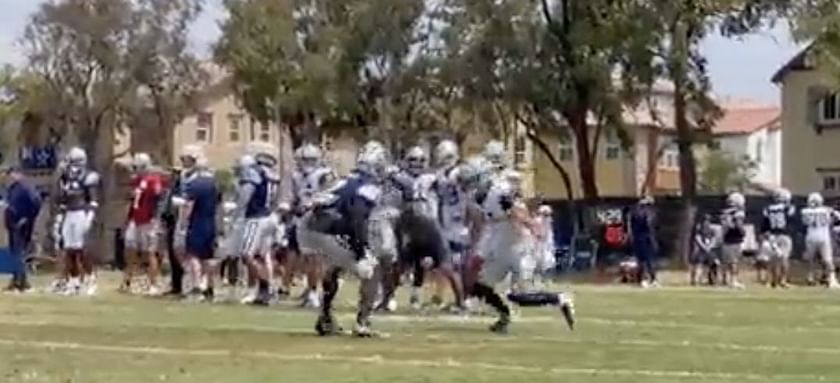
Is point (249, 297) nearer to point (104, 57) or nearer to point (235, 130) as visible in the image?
point (104, 57)

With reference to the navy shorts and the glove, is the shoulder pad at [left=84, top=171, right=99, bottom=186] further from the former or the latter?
the glove

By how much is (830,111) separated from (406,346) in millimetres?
61802

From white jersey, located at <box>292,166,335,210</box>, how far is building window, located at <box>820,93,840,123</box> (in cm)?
5360

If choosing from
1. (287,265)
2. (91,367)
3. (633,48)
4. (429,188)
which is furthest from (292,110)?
(91,367)

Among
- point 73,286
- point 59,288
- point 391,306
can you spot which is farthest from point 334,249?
point 59,288

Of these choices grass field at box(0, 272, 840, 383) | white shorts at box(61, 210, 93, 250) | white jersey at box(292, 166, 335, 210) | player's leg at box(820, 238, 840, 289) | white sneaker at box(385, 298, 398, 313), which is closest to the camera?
grass field at box(0, 272, 840, 383)

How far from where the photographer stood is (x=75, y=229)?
29984mm

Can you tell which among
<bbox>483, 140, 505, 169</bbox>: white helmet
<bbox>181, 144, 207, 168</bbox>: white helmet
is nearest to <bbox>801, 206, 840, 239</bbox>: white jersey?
<bbox>181, 144, 207, 168</bbox>: white helmet

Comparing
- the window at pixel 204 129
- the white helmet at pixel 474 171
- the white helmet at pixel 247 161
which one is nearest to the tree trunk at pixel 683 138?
the white helmet at pixel 247 161

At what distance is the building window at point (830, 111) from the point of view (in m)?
78.9

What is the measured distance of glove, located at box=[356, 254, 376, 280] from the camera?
67.2 ft

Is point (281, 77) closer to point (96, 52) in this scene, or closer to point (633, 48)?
point (96, 52)

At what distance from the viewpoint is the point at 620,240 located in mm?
55500

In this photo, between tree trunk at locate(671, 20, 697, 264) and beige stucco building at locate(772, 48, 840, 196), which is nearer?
tree trunk at locate(671, 20, 697, 264)
